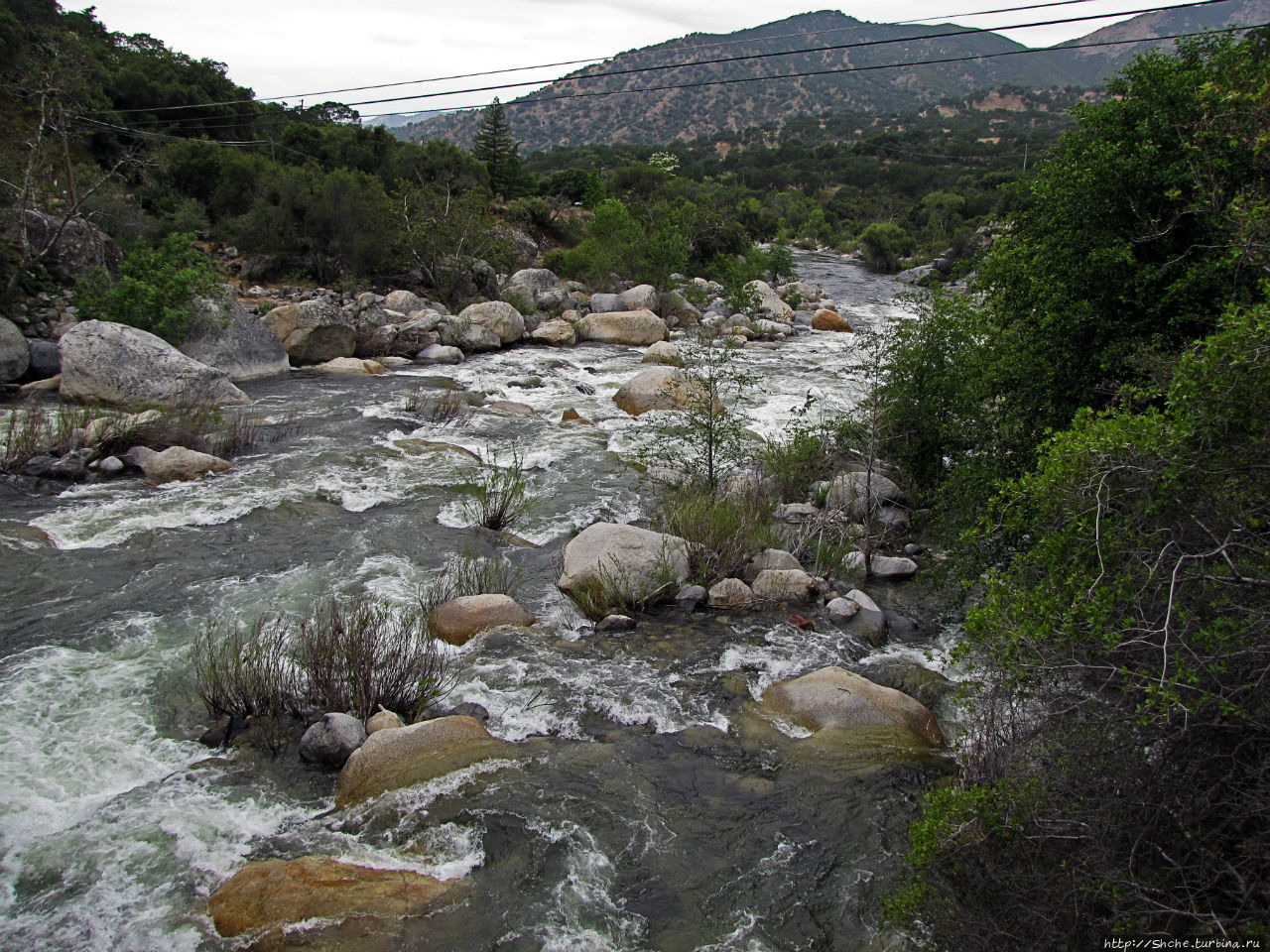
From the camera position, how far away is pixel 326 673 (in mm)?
5527

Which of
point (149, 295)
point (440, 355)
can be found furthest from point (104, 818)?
point (440, 355)

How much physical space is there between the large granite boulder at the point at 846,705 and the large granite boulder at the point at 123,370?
1097cm

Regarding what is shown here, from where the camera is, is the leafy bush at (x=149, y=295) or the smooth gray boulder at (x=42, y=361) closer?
the smooth gray boulder at (x=42, y=361)

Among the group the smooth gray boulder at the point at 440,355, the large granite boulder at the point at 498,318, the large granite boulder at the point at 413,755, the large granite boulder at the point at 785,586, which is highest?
the large granite boulder at the point at 498,318

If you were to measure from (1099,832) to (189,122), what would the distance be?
141 feet

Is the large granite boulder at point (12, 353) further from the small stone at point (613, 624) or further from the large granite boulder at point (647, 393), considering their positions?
the small stone at point (613, 624)

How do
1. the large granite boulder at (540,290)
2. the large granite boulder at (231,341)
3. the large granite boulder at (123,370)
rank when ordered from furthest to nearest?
the large granite boulder at (540,290), the large granite boulder at (231,341), the large granite boulder at (123,370)

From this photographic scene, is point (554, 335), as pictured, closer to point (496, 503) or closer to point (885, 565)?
point (496, 503)

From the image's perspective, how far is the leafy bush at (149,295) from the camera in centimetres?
1446

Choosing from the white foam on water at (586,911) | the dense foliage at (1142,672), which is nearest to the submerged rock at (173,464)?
the white foam on water at (586,911)

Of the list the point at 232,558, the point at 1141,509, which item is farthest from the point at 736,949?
the point at 232,558

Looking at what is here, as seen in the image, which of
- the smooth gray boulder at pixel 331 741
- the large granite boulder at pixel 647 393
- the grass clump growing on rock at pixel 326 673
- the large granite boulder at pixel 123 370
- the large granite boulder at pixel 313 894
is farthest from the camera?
the large granite boulder at pixel 647 393

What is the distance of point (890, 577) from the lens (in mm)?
8312

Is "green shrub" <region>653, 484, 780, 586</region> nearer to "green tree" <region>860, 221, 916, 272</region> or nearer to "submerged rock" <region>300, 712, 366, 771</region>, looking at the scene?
"submerged rock" <region>300, 712, 366, 771</region>
